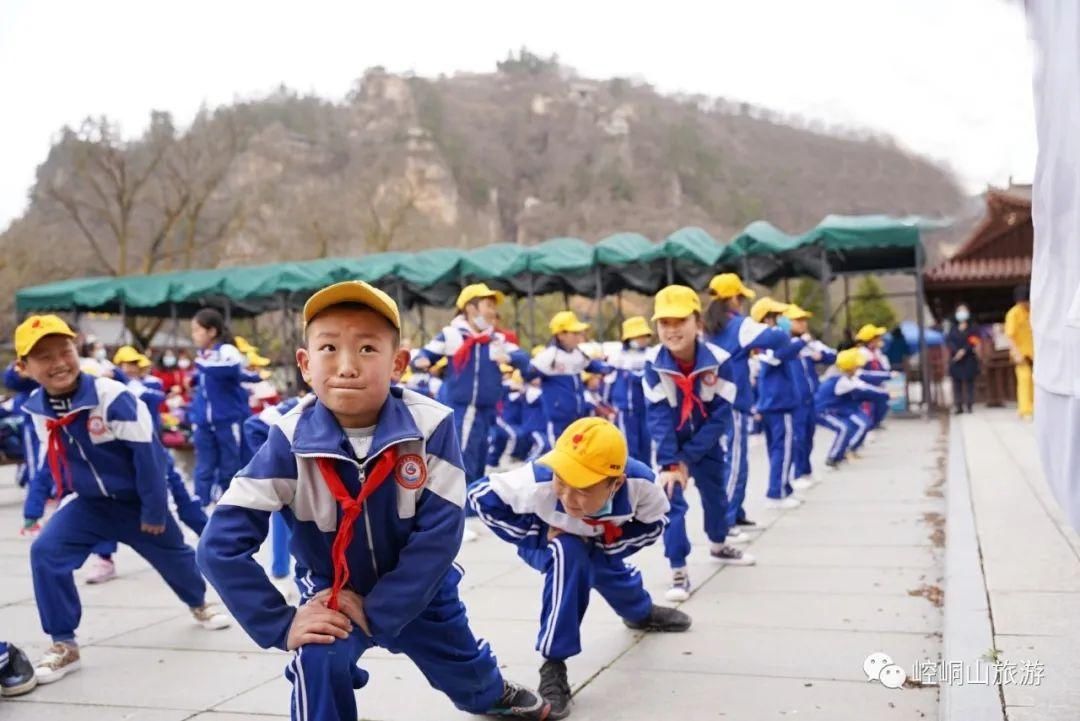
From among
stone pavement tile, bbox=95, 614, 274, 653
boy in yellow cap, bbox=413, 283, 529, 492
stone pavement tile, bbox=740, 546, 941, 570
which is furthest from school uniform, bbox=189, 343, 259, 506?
stone pavement tile, bbox=740, 546, 941, 570

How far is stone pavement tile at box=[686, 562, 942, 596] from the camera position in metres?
5.88

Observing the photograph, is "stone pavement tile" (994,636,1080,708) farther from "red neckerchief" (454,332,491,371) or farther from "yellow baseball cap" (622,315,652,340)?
"yellow baseball cap" (622,315,652,340)


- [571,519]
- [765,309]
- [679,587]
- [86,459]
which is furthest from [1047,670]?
[765,309]

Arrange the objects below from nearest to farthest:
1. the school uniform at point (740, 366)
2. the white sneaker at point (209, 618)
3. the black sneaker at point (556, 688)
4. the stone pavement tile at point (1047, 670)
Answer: the stone pavement tile at point (1047, 670), the black sneaker at point (556, 688), the white sneaker at point (209, 618), the school uniform at point (740, 366)

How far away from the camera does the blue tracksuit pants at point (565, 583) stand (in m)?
4.06

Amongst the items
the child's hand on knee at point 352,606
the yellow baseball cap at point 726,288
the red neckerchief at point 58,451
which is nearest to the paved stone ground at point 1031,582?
the child's hand on knee at point 352,606

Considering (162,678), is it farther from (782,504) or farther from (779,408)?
(779,408)

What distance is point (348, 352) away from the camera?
9.70ft

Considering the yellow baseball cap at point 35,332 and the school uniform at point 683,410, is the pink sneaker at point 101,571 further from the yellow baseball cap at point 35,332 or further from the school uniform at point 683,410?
the school uniform at point 683,410

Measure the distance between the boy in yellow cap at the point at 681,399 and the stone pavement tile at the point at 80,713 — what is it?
8.89ft

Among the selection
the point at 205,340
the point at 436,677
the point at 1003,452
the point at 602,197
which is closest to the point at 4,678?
the point at 436,677

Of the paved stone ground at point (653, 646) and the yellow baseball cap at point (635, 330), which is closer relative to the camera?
the paved stone ground at point (653, 646)

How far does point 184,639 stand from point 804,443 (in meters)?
7.01

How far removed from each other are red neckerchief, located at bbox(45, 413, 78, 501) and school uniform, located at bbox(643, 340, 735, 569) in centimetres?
299
